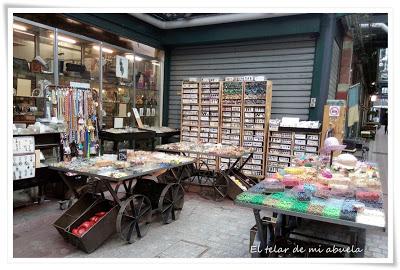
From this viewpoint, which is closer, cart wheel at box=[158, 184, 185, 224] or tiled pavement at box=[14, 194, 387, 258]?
tiled pavement at box=[14, 194, 387, 258]

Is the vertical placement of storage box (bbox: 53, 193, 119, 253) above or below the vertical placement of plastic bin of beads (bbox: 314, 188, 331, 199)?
below

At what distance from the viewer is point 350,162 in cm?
444

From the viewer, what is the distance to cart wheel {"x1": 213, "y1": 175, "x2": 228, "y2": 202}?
630 centimetres

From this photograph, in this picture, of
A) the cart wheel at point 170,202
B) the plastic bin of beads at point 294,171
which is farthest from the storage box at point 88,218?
the plastic bin of beads at point 294,171

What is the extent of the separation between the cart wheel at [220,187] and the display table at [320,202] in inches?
89.5

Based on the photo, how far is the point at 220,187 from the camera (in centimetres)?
646

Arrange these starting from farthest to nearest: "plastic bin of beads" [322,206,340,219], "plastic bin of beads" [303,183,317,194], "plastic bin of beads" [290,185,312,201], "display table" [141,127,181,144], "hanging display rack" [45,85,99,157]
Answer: "display table" [141,127,181,144] → "hanging display rack" [45,85,99,157] → "plastic bin of beads" [303,183,317,194] → "plastic bin of beads" [290,185,312,201] → "plastic bin of beads" [322,206,340,219]

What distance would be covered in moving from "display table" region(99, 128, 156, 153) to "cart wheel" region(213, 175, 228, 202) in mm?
2530

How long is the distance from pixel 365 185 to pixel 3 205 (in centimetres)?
402

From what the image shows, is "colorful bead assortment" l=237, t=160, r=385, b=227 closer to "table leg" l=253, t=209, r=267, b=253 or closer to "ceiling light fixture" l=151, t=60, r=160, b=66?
"table leg" l=253, t=209, r=267, b=253

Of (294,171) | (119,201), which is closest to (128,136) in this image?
(119,201)

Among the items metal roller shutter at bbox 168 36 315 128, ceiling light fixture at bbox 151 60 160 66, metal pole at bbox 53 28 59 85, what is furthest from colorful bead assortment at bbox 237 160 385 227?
ceiling light fixture at bbox 151 60 160 66
